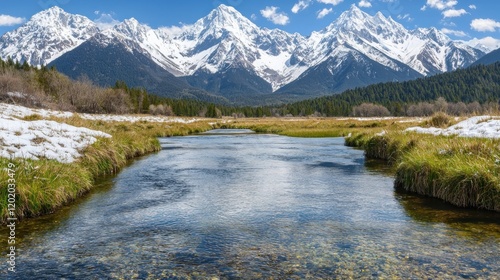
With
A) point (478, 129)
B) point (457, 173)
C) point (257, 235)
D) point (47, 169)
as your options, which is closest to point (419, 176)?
point (457, 173)

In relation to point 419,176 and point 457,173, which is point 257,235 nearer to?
point 457,173

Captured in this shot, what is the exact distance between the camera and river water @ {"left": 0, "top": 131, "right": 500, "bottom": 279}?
9273mm

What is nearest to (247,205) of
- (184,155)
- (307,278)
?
(307,278)

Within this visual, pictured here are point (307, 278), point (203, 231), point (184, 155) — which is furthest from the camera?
point (184, 155)

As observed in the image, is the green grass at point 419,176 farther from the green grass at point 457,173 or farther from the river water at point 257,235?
the river water at point 257,235

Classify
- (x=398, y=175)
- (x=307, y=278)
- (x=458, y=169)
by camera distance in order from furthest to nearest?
(x=398, y=175) → (x=458, y=169) → (x=307, y=278)

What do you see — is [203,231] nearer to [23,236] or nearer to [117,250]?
[117,250]

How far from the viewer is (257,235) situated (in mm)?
11945

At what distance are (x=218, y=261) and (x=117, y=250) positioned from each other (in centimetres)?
308

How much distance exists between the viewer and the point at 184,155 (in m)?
35.7

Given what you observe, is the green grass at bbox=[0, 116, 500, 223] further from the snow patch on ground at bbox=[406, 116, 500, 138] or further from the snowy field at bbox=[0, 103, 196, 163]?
the snow patch on ground at bbox=[406, 116, 500, 138]

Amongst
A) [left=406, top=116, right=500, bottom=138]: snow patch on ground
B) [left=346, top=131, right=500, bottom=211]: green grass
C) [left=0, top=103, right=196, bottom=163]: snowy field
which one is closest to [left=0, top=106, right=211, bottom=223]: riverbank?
[left=0, top=103, right=196, bottom=163]: snowy field

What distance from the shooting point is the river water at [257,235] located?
9273 mm

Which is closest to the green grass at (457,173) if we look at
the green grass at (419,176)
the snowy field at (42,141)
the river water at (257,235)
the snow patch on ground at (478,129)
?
the green grass at (419,176)
